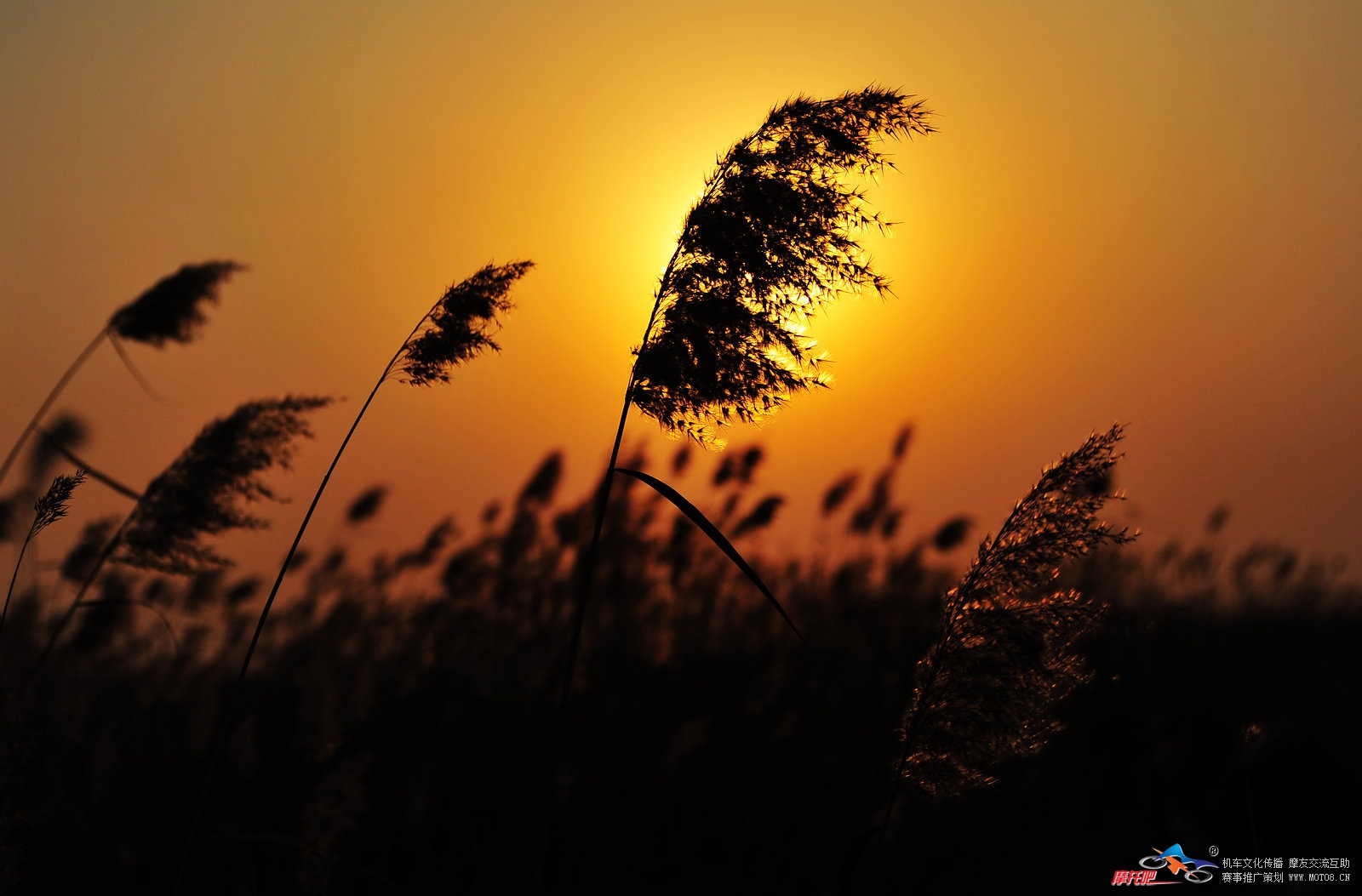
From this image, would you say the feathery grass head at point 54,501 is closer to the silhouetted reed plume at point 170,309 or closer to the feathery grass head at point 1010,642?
the silhouetted reed plume at point 170,309

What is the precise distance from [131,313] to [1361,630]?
6.64 m

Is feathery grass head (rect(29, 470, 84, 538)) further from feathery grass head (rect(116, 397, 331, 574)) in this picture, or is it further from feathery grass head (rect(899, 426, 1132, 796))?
feathery grass head (rect(899, 426, 1132, 796))

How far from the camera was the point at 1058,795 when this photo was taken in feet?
12.5

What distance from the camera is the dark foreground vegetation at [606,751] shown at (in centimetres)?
316

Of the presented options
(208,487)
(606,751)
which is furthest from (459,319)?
(606,751)

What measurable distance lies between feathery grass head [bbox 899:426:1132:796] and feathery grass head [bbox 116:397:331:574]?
1838 mm

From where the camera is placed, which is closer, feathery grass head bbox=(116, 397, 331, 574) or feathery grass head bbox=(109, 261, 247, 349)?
feathery grass head bbox=(116, 397, 331, 574)

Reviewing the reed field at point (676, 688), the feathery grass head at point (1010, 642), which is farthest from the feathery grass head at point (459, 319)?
the feathery grass head at point (1010, 642)

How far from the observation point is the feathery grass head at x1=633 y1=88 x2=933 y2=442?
2492 mm

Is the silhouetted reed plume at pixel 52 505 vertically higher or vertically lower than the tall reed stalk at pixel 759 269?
lower

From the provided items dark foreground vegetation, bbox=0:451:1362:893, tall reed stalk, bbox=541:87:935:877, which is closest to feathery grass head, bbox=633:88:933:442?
tall reed stalk, bbox=541:87:935:877

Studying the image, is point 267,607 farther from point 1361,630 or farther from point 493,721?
point 1361,630

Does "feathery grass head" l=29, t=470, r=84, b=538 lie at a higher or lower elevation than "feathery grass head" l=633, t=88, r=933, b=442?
lower

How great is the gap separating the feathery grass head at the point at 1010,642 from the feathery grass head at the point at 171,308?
2634 millimetres
